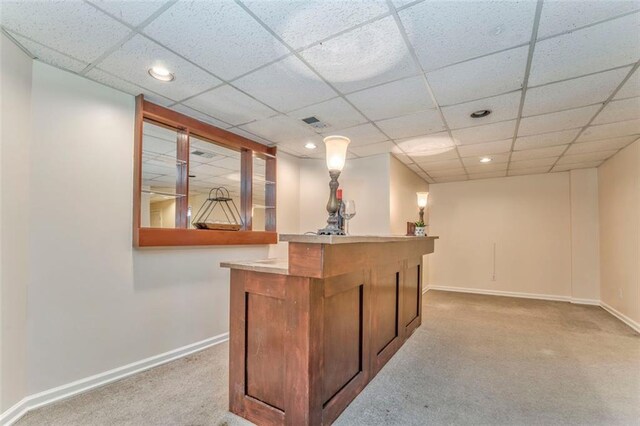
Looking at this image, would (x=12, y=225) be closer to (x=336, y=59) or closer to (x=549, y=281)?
(x=336, y=59)

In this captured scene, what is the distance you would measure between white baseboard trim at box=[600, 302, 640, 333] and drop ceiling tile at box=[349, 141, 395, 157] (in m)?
3.75

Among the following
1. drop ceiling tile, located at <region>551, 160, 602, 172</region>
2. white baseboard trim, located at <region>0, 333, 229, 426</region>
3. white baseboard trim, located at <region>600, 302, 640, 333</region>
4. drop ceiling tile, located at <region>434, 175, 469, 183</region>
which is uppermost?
drop ceiling tile, located at <region>551, 160, 602, 172</region>

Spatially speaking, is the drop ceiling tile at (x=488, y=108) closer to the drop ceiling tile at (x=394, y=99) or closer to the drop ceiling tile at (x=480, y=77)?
the drop ceiling tile at (x=480, y=77)

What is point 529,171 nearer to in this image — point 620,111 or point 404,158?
point 404,158

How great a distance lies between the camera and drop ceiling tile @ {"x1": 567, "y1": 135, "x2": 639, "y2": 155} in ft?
12.4

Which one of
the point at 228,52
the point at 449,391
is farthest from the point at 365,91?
the point at 449,391

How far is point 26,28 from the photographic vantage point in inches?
72.5

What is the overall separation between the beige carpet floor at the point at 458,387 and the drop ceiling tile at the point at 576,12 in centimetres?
241

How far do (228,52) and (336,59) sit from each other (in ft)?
2.37

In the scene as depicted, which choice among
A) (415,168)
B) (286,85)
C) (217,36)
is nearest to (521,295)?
(415,168)

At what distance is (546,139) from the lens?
3.76 metres

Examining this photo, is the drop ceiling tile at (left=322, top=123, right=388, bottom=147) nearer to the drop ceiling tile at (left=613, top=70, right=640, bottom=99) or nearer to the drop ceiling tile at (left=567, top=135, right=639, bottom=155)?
the drop ceiling tile at (left=613, top=70, right=640, bottom=99)

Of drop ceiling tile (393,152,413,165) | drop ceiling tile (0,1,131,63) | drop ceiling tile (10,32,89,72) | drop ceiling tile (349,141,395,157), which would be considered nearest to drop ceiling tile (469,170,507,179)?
drop ceiling tile (393,152,413,165)

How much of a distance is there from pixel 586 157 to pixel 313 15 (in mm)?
4966
